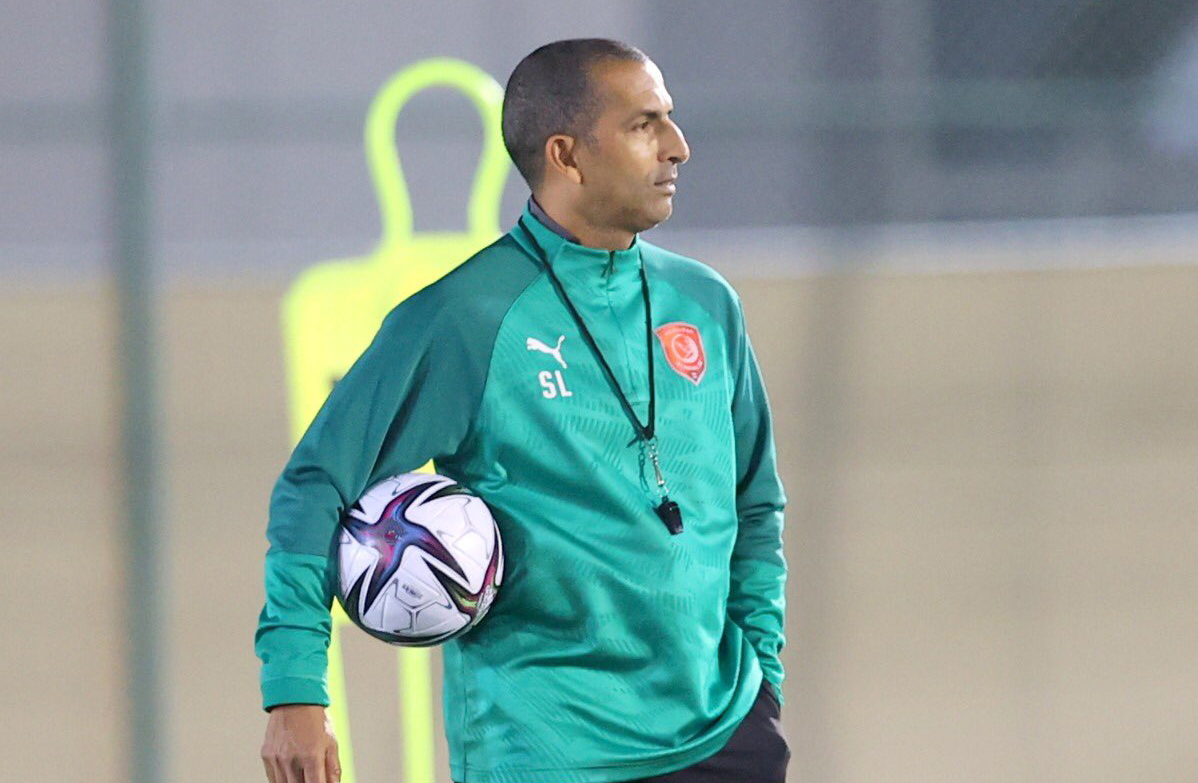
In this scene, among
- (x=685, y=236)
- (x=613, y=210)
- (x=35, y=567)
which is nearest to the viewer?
(x=613, y=210)

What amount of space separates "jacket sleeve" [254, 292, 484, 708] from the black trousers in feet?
1.50

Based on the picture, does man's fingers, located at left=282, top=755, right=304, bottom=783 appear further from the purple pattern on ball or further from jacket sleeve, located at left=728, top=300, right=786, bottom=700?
jacket sleeve, located at left=728, top=300, right=786, bottom=700

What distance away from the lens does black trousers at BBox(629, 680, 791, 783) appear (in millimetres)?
2268

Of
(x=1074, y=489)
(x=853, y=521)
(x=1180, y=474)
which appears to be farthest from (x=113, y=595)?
(x=1180, y=474)

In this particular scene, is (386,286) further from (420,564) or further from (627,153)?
(420,564)

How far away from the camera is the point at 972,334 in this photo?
4137 millimetres

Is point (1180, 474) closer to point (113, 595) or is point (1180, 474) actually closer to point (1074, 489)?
point (1074, 489)

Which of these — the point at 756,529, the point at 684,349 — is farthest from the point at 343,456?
the point at 756,529

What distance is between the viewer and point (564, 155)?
7.75 feet

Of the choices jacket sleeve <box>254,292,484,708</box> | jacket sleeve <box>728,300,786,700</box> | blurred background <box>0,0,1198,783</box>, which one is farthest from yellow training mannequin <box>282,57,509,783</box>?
jacket sleeve <box>254,292,484,708</box>

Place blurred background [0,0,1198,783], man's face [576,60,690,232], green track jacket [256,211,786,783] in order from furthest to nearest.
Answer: blurred background [0,0,1198,783]
man's face [576,60,690,232]
green track jacket [256,211,786,783]

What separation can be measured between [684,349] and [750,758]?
531 mm

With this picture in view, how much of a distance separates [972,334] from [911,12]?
738mm

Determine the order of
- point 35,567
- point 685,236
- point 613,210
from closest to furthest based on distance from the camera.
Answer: point 613,210 → point 35,567 → point 685,236
